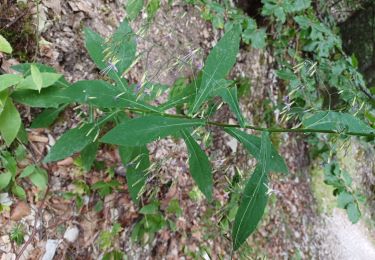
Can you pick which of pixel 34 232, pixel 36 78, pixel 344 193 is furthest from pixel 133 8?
pixel 344 193

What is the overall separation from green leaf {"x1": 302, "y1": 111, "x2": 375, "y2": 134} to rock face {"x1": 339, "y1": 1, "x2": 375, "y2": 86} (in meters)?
3.53

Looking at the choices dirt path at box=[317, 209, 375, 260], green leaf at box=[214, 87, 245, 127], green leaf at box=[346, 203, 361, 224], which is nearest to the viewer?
green leaf at box=[214, 87, 245, 127]

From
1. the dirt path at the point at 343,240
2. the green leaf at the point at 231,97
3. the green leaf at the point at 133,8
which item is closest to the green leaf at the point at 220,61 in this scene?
the green leaf at the point at 231,97

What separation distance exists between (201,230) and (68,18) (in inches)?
62.0

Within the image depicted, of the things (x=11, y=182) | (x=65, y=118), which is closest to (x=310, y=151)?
(x=65, y=118)

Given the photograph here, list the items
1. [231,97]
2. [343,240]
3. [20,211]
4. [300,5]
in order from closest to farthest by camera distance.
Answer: [231,97] < [20,211] < [300,5] < [343,240]

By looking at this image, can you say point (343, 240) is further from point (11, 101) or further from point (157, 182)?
point (11, 101)

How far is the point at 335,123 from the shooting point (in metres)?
1.31

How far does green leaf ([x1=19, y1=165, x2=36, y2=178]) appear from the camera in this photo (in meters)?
1.86

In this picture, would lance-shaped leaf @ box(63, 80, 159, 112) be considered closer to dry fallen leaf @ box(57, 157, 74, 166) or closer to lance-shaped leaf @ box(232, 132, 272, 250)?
lance-shaped leaf @ box(232, 132, 272, 250)

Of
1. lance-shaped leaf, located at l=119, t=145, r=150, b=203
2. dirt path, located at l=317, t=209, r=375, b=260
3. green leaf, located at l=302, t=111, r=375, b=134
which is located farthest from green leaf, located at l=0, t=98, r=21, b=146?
dirt path, located at l=317, t=209, r=375, b=260

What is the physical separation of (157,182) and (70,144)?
0.66 meters

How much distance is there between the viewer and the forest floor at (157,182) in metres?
1.95

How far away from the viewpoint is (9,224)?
1.83m
